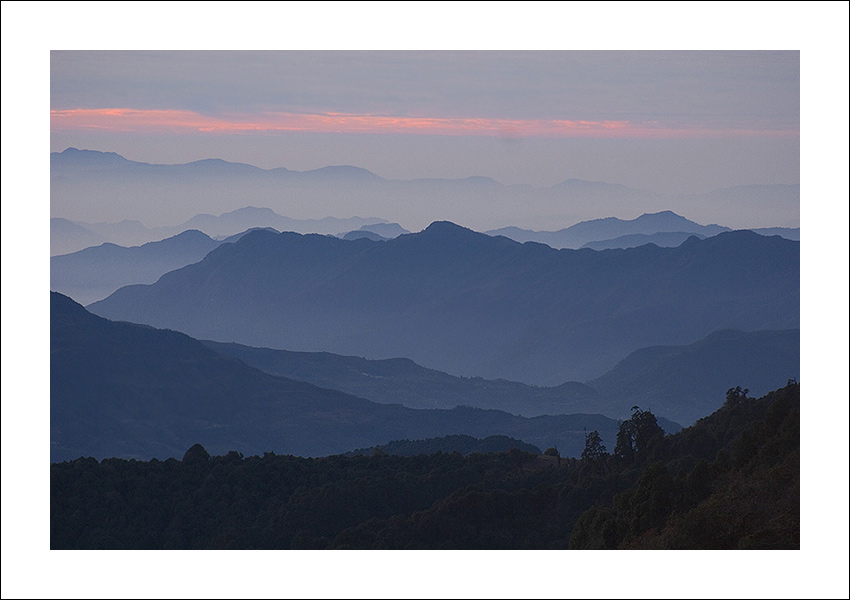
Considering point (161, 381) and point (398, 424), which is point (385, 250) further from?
point (161, 381)

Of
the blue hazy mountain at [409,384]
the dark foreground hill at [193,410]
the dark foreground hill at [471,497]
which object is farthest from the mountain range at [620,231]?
the dark foreground hill at [471,497]

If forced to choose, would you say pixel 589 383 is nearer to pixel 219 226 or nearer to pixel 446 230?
pixel 446 230

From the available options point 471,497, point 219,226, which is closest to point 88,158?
point 219,226

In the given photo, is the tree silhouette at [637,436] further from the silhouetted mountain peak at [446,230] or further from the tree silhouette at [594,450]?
the silhouetted mountain peak at [446,230]

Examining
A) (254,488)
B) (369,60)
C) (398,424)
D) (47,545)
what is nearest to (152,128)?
(369,60)

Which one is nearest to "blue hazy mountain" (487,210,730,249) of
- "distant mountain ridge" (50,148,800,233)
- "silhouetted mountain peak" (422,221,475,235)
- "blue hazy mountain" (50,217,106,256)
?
"distant mountain ridge" (50,148,800,233)
